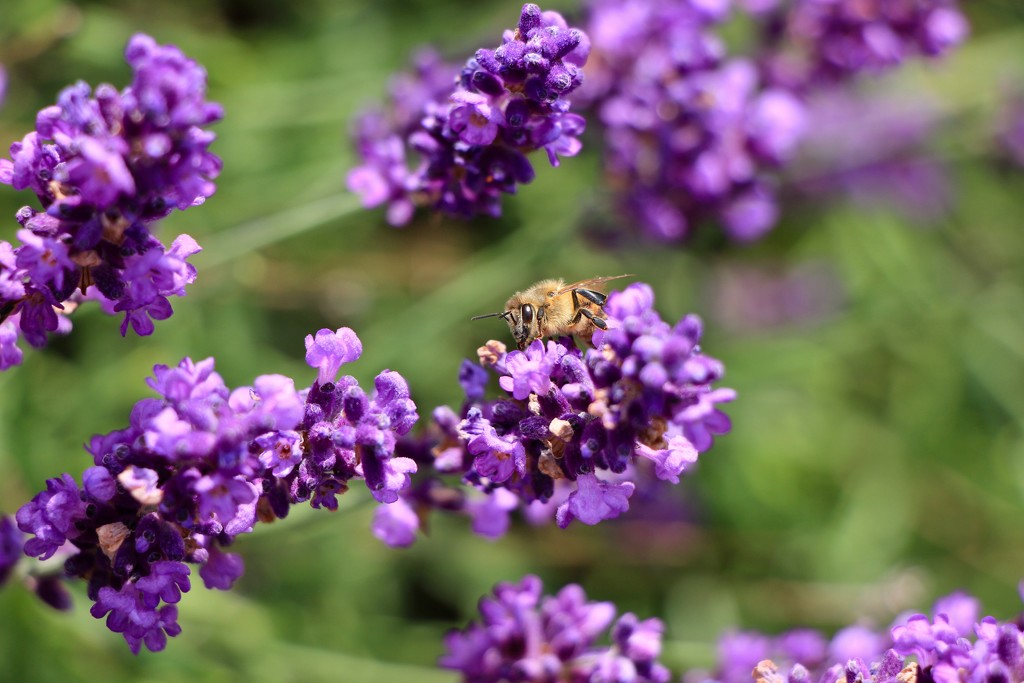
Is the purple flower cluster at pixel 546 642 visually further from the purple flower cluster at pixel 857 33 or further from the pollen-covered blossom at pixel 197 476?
the purple flower cluster at pixel 857 33

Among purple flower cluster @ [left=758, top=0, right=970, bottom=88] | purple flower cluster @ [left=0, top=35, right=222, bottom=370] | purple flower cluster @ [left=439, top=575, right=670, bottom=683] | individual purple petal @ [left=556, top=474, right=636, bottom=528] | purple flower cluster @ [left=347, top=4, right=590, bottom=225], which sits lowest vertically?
purple flower cluster @ [left=439, top=575, right=670, bottom=683]

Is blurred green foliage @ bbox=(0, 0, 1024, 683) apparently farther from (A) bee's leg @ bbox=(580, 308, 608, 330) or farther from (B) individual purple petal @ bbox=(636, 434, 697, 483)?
(B) individual purple petal @ bbox=(636, 434, 697, 483)

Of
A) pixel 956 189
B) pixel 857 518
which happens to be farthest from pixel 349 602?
pixel 956 189

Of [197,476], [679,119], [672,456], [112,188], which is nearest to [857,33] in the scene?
[679,119]

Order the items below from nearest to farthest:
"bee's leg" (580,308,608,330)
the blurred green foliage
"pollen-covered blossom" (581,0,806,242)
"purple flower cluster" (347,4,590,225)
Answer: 1. "purple flower cluster" (347,4,590,225)
2. "bee's leg" (580,308,608,330)
3. "pollen-covered blossom" (581,0,806,242)
4. the blurred green foliage

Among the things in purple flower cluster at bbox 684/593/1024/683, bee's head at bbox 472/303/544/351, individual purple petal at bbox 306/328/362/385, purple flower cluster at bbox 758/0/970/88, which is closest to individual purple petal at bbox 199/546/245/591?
individual purple petal at bbox 306/328/362/385

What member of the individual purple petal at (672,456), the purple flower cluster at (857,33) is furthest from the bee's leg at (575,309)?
the purple flower cluster at (857,33)
